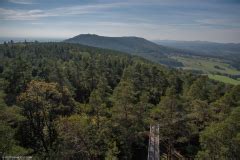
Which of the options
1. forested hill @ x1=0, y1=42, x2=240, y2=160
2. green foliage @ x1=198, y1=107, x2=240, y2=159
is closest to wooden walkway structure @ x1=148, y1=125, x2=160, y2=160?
forested hill @ x1=0, y1=42, x2=240, y2=160

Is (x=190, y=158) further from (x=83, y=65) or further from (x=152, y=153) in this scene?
(x=83, y=65)

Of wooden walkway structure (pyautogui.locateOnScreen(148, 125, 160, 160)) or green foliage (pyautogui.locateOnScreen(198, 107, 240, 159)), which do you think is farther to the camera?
wooden walkway structure (pyautogui.locateOnScreen(148, 125, 160, 160))

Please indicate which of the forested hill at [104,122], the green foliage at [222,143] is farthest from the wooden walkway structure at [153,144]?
the green foliage at [222,143]

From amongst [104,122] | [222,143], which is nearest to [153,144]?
[104,122]

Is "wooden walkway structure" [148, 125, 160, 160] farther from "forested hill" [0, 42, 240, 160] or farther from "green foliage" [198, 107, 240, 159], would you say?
"green foliage" [198, 107, 240, 159]

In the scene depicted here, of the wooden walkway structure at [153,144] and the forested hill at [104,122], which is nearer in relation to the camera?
the forested hill at [104,122]

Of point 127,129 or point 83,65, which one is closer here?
point 127,129

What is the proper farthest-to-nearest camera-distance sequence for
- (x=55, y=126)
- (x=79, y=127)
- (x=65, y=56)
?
(x=65, y=56)
(x=55, y=126)
(x=79, y=127)

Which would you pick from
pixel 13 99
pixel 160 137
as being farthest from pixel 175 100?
pixel 13 99

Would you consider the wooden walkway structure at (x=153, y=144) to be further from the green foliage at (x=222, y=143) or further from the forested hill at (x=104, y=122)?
the green foliage at (x=222, y=143)

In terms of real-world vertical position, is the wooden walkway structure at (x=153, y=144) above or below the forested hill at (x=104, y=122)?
below

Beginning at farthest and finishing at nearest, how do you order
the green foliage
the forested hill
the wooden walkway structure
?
the wooden walkway structure → the forested hill → the green foliage
